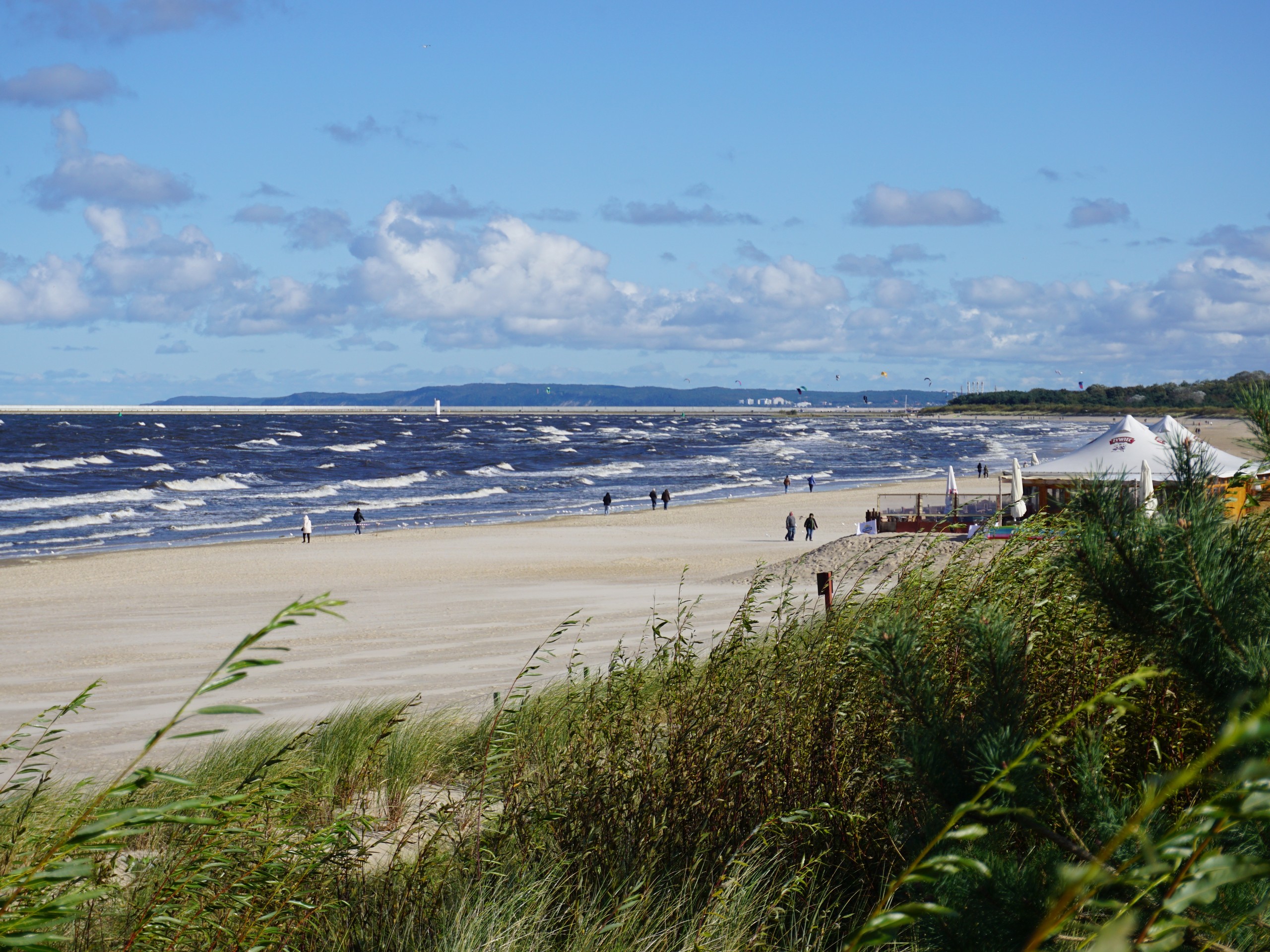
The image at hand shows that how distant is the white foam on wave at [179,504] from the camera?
45.5 m

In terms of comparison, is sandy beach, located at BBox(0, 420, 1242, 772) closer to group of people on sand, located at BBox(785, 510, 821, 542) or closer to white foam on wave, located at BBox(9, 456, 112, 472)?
group of people on sand, located at BBox(785, 510, 821, 542)

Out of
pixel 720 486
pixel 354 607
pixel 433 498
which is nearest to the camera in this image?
pixel 354 607

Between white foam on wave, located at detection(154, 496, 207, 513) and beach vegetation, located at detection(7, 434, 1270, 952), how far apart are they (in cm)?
4236

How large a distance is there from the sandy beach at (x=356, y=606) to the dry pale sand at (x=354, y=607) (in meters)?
0.06

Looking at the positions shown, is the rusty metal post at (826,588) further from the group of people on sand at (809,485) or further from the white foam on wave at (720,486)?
the white foam on wave at (720,486)

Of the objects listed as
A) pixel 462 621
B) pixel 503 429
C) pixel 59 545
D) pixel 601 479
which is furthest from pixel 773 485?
pixel 503 429

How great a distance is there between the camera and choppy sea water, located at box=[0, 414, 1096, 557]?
4197cm

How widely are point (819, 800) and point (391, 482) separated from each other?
57.7m

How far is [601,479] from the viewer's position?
6372cm

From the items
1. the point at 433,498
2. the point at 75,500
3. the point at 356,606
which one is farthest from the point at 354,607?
the point at 75,500

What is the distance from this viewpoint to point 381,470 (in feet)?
224

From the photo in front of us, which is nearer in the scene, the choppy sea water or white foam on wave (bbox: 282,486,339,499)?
the choppy sea water

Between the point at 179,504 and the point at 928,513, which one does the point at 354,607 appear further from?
the point at 179,504

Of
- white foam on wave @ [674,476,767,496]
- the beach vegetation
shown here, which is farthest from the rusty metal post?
white foam on wave @ [674,476,767,496]
